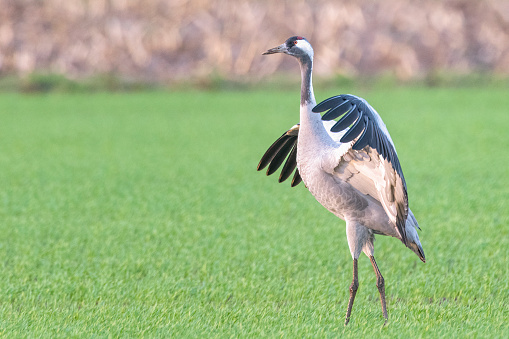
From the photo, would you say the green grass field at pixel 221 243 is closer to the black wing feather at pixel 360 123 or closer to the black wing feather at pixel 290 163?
the black wing feather at pixel 290 163

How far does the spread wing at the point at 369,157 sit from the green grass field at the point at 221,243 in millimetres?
899

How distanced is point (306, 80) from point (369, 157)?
66cm

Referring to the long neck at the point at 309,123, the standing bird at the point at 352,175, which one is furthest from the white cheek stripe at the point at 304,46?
the long neck at the point at 309,123

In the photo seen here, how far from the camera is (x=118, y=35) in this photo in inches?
1060

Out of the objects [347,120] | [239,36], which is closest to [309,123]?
[347,120]

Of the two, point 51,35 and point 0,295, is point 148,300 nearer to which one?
point 0,295

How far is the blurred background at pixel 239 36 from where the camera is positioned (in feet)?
86.4

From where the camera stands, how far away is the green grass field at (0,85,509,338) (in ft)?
17.4

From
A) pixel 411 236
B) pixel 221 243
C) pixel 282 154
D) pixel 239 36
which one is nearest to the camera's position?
pixel 411 236

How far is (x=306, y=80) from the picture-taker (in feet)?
16.0

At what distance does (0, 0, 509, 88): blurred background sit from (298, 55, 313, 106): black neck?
20.3m

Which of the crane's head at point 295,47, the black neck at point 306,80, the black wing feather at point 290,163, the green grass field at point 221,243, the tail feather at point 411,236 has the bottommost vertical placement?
the green grass field at point 221,243

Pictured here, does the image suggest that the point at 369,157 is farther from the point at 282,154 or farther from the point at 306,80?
the point at 282,154

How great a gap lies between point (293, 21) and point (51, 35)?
29.1 ft
